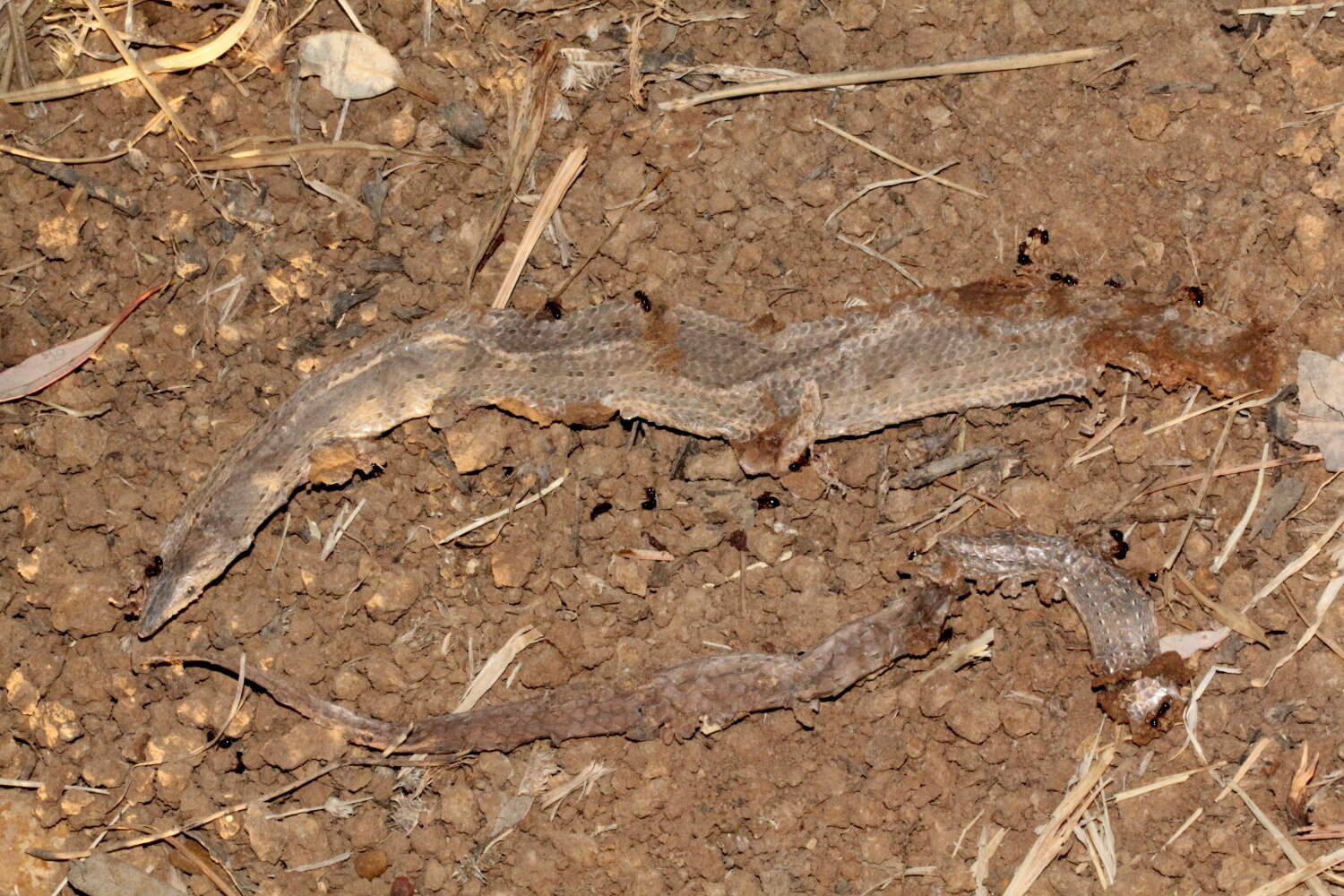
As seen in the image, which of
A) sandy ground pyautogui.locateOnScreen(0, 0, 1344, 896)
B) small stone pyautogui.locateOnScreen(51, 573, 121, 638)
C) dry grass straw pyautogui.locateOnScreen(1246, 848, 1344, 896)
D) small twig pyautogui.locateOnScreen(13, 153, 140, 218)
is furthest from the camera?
small twig pyautogui.locateOnScreen(13, 153, 140, 218)

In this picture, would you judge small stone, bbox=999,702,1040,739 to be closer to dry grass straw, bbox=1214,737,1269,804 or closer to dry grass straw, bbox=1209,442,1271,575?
dry grass straw, bbox=1214,737,1269,804

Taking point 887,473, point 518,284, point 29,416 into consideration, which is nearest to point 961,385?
point 887,473

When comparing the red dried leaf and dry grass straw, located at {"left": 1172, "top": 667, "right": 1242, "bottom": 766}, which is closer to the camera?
dry grass straw, located at {"left": 1172, "top": 667, "right": 1242, "bottom": 766}

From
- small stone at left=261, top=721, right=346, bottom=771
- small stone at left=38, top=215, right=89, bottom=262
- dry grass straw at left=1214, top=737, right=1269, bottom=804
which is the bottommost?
Answer: small stone at left=261, top=721, right=346, bottom=771

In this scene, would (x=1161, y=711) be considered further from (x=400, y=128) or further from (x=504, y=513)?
(x=400, y=128)

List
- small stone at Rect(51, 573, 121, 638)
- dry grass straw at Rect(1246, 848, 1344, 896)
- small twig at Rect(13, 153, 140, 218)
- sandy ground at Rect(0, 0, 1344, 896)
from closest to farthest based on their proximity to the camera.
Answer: dry grass straw at Rect(1246, 848, 1344, 896)
sandy ground at Rect(0, 0, 1344, 896)
small stone at Rect(51, 573, 121, 638)
small twig at Rect(13, 153, 140, 218)

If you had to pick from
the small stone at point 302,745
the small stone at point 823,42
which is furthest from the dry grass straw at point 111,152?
the small stone at point 823,42

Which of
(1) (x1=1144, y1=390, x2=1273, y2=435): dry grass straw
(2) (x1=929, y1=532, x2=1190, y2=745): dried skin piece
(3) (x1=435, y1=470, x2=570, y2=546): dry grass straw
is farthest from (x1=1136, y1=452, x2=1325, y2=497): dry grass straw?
(3) (x1=435, y1=470, x2=570, y2=546): dry grass straw
